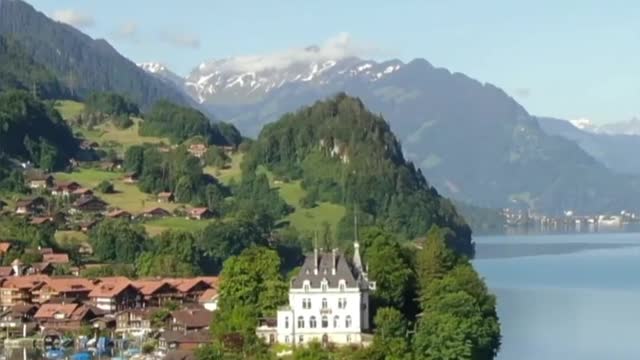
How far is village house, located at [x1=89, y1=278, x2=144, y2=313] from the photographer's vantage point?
4956cm

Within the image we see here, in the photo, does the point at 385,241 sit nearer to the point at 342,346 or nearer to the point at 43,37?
the point at 342,346

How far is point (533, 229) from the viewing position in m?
193

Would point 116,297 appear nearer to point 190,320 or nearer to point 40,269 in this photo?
point 190,320

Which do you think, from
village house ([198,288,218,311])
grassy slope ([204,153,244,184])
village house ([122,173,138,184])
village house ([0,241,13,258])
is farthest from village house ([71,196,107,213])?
village house ([198,288,218,311])

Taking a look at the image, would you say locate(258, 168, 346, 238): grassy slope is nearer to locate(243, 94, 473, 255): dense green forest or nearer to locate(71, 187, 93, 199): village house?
locate(243, 94, 473, 255): dense green forest

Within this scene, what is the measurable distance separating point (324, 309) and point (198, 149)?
190 ft

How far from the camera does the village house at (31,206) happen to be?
2753 inches

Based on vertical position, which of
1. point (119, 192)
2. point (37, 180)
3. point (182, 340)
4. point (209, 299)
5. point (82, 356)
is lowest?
point (82, 356)

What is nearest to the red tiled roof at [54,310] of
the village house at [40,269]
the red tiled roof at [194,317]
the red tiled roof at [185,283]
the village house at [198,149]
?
the red tiled roof at [194,317]

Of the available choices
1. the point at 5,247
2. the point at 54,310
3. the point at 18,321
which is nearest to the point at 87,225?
the point at 5,247

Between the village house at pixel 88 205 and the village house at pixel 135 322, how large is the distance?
2536 centimetres

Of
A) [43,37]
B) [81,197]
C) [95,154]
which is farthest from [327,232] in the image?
[43,37]

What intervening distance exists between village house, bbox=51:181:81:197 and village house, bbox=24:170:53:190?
1.47 ft

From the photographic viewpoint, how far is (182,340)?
4053 cm
